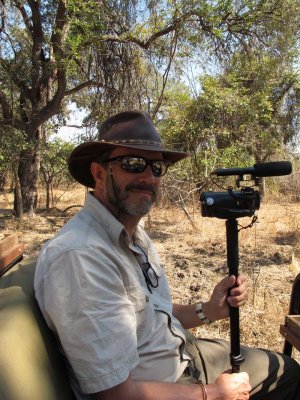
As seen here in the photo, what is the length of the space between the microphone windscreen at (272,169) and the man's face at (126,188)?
0.40m

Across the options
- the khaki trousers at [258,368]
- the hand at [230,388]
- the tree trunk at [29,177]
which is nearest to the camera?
the hand at [230,388]

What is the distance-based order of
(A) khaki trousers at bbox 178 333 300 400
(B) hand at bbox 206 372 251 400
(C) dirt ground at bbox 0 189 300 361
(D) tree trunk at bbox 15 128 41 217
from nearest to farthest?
(B) hand at bbox 206 372 251 400 → (A) khaki trousers at bbox 178 333 300 400 → (C) dirt ground at bbox 0 189 300 361 → (D) tree trunk at bbox 15 128 41 217

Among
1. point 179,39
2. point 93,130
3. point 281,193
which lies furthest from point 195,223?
point 281,193

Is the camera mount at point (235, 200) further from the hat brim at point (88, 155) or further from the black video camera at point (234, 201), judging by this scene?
the hat brim at point (88, 155)

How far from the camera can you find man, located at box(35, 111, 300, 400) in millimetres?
1101

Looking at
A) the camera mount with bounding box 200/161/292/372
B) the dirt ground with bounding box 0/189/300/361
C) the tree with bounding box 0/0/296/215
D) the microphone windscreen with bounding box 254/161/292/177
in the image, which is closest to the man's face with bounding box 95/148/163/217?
the camera mount with bounding box 200/161/292/372

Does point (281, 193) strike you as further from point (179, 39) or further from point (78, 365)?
point (78, 365)

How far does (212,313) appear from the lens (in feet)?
5.85

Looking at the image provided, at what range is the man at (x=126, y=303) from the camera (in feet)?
3.61

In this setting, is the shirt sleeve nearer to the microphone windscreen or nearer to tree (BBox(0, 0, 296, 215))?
the microphone windscreen

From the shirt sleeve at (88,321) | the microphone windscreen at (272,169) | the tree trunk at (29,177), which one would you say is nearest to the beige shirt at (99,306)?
the shirt sleeve at (88,321)

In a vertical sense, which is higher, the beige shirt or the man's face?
the man's face

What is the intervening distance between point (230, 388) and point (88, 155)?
0.97 metres

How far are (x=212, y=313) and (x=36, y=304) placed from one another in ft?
2.81
